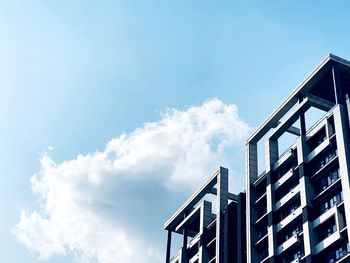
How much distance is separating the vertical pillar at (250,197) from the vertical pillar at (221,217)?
209 inches

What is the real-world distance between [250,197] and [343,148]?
18.1 m

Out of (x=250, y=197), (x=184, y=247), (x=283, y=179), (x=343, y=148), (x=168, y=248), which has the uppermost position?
(x=168, y=248)

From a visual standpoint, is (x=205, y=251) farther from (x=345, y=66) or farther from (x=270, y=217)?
(x=345, y=66)

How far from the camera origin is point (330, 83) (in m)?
81.1

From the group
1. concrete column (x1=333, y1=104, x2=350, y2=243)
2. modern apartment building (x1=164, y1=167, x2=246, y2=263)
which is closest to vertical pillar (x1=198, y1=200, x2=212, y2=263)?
modern apartment building (x1=164, y1=167, x2=246, y2=263)

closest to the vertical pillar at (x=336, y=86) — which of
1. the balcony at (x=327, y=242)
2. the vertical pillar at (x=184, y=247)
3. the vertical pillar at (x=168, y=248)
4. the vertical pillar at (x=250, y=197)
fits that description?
the balcony at (x=327, y=242)

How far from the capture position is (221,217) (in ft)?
288

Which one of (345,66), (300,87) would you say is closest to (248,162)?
(300,87)

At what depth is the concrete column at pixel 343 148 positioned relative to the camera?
65469mm

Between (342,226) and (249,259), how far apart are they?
595 inches

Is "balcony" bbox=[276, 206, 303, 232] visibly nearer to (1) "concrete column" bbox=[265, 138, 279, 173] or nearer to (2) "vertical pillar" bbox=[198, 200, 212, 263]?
(1) "concrete column" bbox=[265, 138, 279, 173]

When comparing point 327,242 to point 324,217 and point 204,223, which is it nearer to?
point 324,217

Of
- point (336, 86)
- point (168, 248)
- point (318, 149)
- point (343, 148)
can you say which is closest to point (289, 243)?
point (318, 149)

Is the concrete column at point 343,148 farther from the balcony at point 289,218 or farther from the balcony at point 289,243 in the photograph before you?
the balcony at point 289,243
